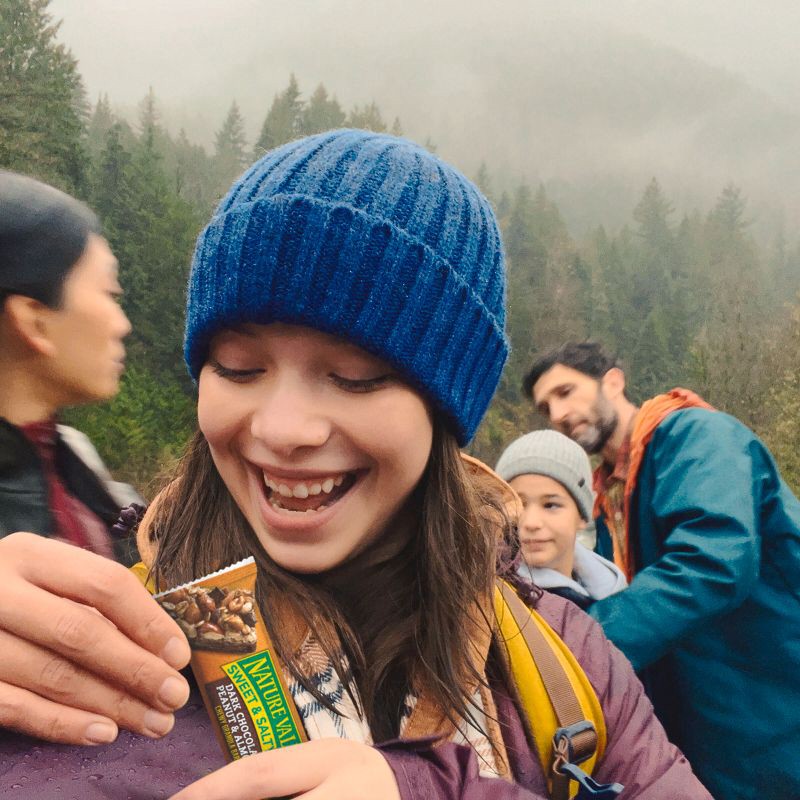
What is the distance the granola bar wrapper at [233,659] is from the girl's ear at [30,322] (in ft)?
1.45

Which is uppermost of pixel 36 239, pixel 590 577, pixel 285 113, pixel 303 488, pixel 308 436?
pixel 285 113

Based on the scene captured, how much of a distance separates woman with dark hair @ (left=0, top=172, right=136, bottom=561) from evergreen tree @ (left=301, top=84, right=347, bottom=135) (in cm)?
6091

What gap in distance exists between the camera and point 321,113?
6181 centimetres

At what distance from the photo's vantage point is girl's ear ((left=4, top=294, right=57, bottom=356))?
1020mm

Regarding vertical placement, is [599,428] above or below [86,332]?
below

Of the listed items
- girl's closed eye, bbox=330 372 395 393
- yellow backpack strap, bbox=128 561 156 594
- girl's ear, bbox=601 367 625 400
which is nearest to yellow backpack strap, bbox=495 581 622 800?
girl's closed eye, bbox=330 372 395 393

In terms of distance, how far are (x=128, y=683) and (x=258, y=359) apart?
0.59 metres

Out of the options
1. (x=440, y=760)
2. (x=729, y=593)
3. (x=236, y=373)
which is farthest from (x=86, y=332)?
(x=729, y=593)

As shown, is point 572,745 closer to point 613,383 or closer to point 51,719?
point 51,719

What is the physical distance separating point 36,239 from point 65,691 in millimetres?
628

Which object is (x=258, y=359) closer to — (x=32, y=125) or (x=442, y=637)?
(x=442, y=637)

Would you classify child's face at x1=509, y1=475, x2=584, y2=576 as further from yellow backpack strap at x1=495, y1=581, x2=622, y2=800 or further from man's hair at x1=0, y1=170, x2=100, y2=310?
man's hair at x1=0, y1=170, x2=100, y2=310

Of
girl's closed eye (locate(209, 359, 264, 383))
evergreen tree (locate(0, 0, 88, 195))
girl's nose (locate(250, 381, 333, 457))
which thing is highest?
evergreen tree (locate(0, 0, 88, 195))

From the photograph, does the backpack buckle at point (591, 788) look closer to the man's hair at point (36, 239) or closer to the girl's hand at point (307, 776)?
the girl's hand at point (307, 776)
